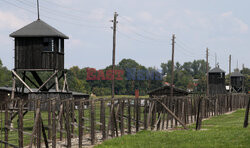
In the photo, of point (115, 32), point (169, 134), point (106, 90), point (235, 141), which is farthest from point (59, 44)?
point (106, 90)

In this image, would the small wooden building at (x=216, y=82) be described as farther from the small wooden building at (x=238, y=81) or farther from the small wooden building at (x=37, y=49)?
the small wooden building at (x=37, y=49)

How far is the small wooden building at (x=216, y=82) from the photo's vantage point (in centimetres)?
9206

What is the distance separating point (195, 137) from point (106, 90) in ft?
480

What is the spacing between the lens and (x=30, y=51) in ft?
124

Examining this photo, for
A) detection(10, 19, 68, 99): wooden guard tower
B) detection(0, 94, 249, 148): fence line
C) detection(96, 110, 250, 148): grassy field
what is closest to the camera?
detection(96, 110, 250, 148): grassy field

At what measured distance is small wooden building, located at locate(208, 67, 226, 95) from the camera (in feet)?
302

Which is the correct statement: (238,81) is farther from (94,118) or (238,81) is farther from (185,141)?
(185,141)

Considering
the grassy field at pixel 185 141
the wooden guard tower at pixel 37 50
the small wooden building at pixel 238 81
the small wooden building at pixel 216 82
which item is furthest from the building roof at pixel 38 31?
the small wooden building at pixel 238 81

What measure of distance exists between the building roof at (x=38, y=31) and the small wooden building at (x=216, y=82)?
190 feet

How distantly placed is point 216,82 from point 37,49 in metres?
60.0

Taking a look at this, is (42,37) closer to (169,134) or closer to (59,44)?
(59,44)

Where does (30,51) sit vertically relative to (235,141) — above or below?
above

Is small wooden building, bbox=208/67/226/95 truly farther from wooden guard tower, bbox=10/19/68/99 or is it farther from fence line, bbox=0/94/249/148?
wooden guard tower, bbox=10/19/68/99

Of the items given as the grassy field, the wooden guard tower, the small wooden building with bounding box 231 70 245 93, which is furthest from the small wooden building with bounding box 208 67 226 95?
the grassy field
